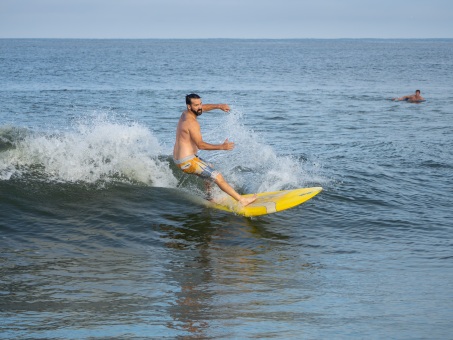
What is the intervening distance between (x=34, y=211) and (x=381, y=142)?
12.6 meters

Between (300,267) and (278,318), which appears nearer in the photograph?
(278,318)

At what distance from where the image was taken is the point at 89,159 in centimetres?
1287

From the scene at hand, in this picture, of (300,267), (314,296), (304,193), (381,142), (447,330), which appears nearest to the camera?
(447,330)

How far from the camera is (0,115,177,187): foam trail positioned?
493 inches

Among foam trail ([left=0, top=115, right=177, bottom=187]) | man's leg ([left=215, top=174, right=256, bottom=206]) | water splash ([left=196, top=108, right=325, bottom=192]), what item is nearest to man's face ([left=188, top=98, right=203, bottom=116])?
man's leg ([left=215, top=174, right=256, bottom=206])

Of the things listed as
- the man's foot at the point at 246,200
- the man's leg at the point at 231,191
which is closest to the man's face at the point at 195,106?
the man's leg at the point at 231,191

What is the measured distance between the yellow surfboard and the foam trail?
2277mm

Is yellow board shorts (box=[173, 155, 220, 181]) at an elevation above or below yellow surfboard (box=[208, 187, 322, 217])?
above

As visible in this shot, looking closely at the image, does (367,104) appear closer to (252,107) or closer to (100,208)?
(252,107)

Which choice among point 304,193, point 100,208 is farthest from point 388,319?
point 100,208

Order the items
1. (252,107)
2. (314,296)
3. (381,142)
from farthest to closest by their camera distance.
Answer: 1. (252,107)
2. (381,142)
3. (314,296)

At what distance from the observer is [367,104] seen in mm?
32906

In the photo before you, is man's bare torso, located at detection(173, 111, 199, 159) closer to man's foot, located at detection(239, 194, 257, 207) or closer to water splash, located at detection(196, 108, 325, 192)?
man's foot, located at detection(239, 194, 257, 207)

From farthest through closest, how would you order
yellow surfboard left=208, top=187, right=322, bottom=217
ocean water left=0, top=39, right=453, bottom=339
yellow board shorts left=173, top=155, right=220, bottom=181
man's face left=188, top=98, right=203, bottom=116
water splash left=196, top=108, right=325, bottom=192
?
water splash left=196, top=108, right=325, bottom=192 → yellow surfboard left=208, top=187, right=322, bottom=217 → yellow board shorts left=173, top=155, right=220, bottom=181 → man's face left=188, top=98, right=203, bottom=116 → ocean water left=0, top=39, right=453, bottom=339
